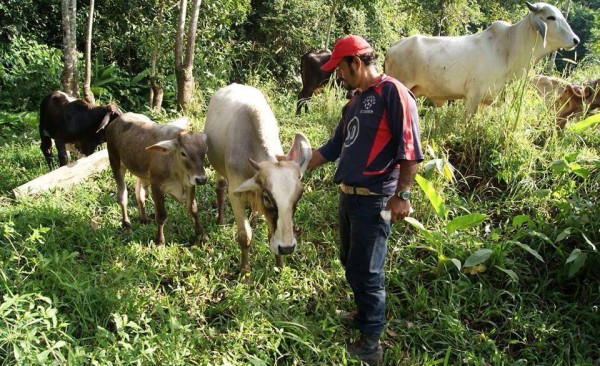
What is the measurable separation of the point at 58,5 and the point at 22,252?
8.95 m

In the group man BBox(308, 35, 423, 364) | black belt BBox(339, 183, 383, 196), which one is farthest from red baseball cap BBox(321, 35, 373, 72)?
black belt BBox(339, 183, 383, 196)

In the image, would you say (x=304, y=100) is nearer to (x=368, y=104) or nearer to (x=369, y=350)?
(x=368, y=104)

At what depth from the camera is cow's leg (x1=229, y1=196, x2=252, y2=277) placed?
3.79 meters

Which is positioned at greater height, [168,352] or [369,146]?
[369,146]

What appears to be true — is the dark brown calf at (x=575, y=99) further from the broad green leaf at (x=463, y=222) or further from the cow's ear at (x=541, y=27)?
the broad green leaf at (x=463, y=222)

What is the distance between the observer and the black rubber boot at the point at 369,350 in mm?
3027

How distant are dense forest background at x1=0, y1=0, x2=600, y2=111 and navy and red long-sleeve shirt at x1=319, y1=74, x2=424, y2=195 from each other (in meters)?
5.83

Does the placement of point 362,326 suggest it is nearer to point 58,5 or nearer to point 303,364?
point 303,364

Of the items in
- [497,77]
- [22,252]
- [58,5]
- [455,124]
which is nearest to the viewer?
[22,252]

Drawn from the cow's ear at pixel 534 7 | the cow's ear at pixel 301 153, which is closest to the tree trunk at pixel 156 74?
the cow's ear at pixel 301 153

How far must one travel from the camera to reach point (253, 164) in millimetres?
3299

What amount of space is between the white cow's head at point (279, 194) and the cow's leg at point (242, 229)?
448 mm

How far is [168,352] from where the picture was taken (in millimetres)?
2795

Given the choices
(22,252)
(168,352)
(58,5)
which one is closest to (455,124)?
(168,352)
